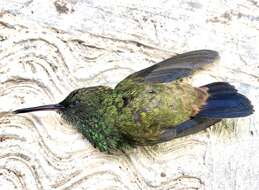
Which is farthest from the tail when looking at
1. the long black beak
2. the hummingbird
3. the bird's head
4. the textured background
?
the long black beak

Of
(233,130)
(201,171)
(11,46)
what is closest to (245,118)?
(233,130)

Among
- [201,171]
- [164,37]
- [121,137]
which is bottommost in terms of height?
[201,171]

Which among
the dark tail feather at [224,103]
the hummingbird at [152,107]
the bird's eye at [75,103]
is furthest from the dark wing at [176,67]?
the bird's eye at [75,103]

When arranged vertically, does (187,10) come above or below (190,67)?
above

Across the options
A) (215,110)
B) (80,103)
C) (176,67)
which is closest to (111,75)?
(80,103)

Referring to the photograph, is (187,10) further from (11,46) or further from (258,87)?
(11,46)

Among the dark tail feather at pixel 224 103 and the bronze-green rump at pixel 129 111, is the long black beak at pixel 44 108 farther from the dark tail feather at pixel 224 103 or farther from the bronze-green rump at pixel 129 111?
the dark tail feather at pixel 224 103

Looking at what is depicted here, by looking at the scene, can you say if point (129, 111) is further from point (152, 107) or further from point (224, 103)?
point (224, 103)
